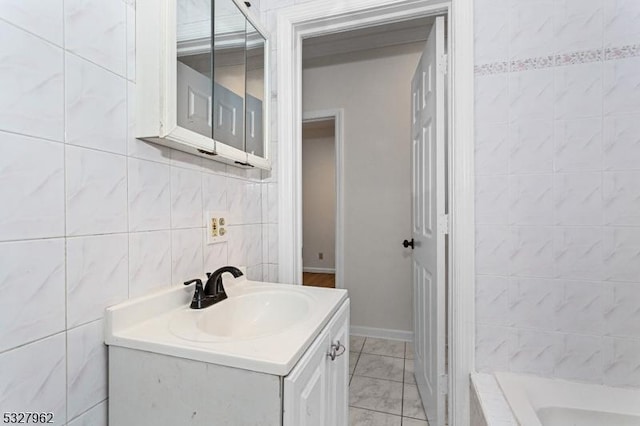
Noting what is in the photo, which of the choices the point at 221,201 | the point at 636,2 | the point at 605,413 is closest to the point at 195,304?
the point at 221,201

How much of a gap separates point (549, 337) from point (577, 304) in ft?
0.58

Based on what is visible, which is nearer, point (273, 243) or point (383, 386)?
point (273, 243)

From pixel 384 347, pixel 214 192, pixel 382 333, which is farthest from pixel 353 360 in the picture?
pixel 214 192

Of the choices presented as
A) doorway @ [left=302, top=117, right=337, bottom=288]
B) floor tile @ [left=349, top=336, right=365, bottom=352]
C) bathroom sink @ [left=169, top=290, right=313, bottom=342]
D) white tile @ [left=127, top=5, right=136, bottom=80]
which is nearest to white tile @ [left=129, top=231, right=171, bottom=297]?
bathroom sink @ [left=169, top=290, right=313, bottom=342]

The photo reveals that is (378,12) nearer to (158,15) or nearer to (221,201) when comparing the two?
(158,15)

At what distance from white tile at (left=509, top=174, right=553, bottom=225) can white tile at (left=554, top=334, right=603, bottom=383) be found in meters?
0.50

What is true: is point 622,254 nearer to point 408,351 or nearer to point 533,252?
point 533,252

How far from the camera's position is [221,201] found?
1.23 meters

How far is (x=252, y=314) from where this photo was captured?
1.12m

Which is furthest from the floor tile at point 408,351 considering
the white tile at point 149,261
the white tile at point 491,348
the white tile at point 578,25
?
the white tile at point 578,25

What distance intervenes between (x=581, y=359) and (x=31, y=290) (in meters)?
1.82

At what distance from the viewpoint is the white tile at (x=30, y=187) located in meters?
0.57

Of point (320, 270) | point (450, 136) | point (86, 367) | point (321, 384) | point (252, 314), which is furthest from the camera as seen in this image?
point (320, 270)

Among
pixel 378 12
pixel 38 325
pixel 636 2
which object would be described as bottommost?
pixel 38 325
